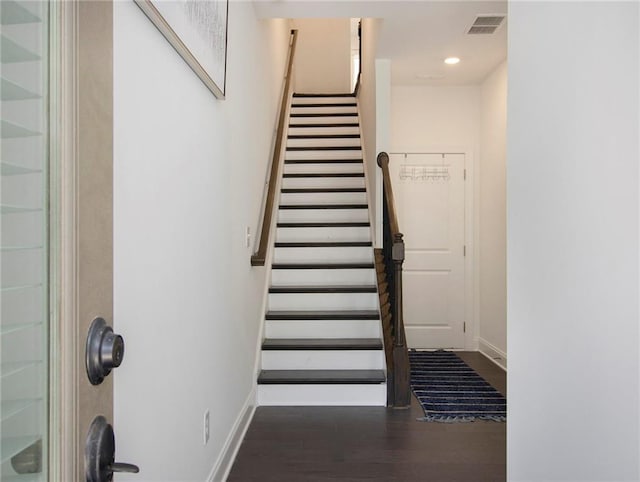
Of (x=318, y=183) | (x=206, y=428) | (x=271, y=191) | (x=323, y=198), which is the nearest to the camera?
(x=206, y=428)

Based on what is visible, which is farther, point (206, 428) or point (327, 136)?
point (327, 136)

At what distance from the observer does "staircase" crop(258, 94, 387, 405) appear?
10.8ft

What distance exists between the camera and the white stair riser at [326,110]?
6.30 m

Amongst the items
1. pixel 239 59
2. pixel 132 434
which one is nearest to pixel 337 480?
pixel 132 434

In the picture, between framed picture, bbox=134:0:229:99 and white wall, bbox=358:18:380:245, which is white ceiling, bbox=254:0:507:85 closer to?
white wall, bbox=358:18:380:245

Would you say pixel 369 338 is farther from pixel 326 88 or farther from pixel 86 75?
pixel 326 88

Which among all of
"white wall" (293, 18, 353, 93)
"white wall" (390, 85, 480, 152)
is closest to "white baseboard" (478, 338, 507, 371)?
"white wall" (390, 85, 480, 152)

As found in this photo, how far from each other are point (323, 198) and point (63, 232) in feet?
14.5

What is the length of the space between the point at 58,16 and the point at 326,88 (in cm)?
735

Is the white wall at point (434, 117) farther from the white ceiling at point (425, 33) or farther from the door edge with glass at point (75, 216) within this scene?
the door edge with glass at point (75, 216)

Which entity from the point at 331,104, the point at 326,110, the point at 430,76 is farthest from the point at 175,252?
the point at 331,104

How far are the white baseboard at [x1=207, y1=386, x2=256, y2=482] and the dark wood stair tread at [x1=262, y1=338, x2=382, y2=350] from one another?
418 mm

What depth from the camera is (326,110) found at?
638 centimetres

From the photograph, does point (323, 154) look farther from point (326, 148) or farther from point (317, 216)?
point (317, 216)
